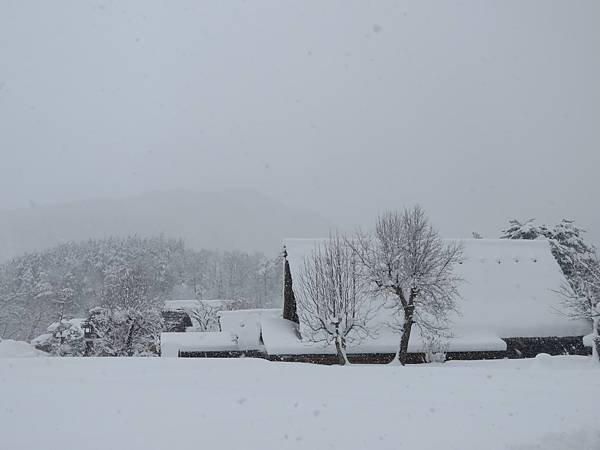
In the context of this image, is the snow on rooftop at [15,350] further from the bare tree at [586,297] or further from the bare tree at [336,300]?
the bare tree at [586,297]

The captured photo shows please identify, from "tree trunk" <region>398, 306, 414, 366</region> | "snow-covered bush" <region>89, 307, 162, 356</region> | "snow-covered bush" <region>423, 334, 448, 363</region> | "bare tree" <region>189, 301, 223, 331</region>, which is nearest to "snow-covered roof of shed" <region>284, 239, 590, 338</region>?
"snow-covered bush" <region>423, 334, 448, 363</region>

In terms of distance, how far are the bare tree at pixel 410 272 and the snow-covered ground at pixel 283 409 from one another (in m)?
11.0

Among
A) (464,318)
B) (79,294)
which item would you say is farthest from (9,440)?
(79,294)

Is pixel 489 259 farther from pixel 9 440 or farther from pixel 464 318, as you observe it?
pixel 9 440

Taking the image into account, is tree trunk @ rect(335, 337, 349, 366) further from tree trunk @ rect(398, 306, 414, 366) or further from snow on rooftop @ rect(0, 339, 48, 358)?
snow on rooftop @ rect(0, 339, 48, 358)

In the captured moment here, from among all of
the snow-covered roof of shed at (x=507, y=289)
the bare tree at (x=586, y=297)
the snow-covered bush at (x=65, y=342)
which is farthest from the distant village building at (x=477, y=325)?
the snow-covered bush at (x=65, y=342)

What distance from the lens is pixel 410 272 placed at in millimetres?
20906

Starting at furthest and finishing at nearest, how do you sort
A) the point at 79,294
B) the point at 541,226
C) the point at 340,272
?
1. the point at 79,294
2. the point at 541,226
3. the point at 340,272

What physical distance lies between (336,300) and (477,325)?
27.3ft

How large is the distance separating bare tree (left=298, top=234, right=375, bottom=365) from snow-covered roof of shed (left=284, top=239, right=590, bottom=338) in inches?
92.5

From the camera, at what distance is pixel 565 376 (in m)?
10.2

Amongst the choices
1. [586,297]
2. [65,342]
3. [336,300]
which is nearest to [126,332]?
[65,342]

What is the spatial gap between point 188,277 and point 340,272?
80371 millimetres

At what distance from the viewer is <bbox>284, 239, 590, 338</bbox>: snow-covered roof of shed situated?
2419 centimetres
